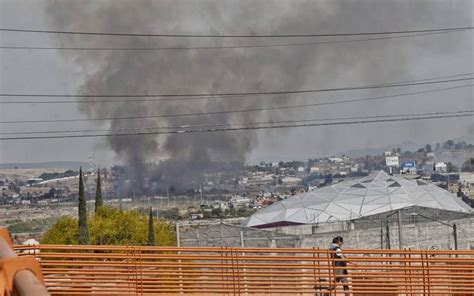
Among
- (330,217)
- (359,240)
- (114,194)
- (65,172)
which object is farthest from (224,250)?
(65,172)

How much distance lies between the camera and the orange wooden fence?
16.3 metres

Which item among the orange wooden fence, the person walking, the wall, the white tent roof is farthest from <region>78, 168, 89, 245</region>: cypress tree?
the white tent roof

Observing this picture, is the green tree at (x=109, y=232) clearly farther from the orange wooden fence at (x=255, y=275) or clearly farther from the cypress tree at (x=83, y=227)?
the orange wooden fence at (x=255, y=275)

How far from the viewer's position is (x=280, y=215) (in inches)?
3196

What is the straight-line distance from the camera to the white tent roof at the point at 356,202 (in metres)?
76.1

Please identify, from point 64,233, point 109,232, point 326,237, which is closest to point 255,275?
point 109,232

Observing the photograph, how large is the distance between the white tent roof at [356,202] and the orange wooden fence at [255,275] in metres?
56.6

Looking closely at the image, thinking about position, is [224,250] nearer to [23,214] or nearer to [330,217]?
[330,217]

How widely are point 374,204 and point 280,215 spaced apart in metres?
9.83

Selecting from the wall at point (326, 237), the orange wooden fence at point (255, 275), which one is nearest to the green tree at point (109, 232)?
the wall at point (326, 237)

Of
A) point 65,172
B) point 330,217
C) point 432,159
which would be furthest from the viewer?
point 432,159

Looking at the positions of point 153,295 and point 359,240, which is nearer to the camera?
point 153,295

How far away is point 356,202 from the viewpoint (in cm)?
8125

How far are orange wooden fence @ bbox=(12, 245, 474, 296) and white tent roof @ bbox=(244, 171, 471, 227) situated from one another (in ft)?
186
